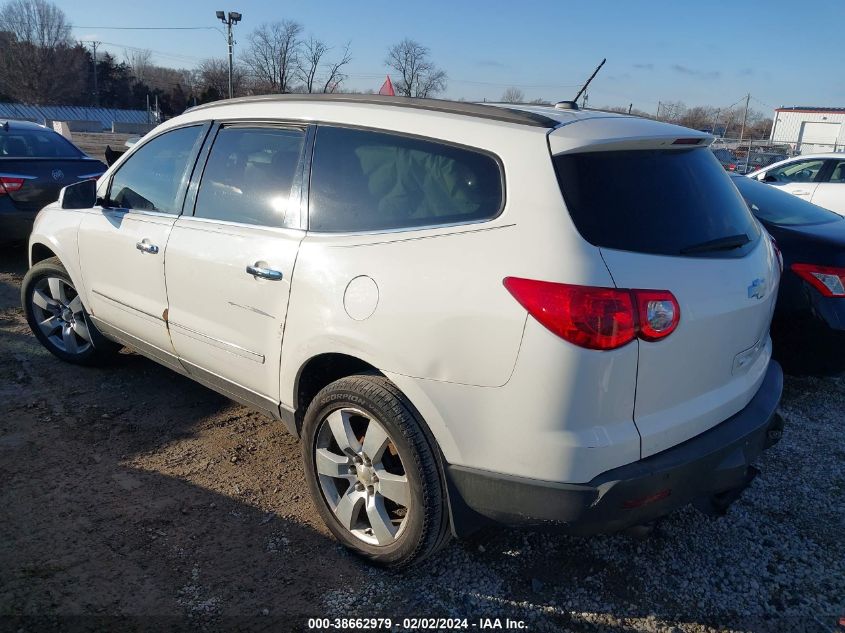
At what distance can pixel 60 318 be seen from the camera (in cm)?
452

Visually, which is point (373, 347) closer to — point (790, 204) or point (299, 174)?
point (299, 174)

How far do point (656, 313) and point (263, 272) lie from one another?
5.32 feet

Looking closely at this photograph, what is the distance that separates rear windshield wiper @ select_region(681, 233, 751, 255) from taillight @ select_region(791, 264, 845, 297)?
1682 millimetres

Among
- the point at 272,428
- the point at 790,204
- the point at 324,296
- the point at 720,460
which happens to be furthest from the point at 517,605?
the point at 790,204

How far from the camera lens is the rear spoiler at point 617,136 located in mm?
2164

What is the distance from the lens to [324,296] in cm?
251

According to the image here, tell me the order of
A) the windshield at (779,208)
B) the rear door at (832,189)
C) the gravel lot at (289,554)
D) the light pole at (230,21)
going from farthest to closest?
the light pole at (230,21) → the rear door at (832,189) → the windshield at (779,208) → the gravel lot at (289,554)

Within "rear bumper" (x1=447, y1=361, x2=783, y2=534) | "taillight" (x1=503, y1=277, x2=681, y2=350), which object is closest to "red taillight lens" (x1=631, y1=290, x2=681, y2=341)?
"taillight" (x1=503, y1=277, x2=681, y2=350)

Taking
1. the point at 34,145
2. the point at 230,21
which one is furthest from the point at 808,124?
the point at 34,145

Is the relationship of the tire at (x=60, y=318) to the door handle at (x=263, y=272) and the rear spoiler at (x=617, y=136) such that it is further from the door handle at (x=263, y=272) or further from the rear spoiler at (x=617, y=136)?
the rear spoiler at (x=617, y=136)

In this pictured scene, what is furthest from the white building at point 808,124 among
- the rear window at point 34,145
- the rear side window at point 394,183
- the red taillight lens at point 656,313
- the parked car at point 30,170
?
the red taillight lens at point 656,313

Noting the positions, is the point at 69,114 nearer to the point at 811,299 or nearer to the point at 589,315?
the point at 811,299

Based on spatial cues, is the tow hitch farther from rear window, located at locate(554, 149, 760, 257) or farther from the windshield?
the windshield

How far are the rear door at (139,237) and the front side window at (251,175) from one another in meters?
0.21
